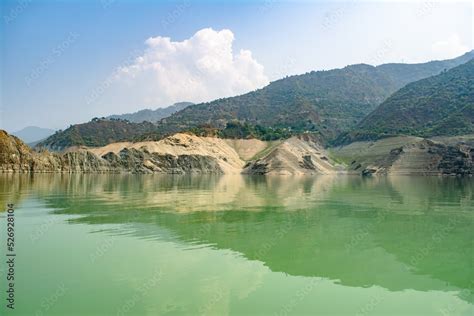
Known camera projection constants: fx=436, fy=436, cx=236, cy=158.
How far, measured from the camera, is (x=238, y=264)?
18.0 metres

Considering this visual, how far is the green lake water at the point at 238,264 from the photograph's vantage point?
524 inches

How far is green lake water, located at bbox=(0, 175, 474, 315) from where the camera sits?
1332cm

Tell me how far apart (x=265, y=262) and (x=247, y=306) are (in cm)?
539

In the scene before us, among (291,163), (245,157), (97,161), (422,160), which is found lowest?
(291,163)

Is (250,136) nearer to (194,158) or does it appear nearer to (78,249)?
(194,158)

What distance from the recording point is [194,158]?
150 metres

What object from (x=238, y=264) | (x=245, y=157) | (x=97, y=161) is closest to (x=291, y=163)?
(x=245, y=157)

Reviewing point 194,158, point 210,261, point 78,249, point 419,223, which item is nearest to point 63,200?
point 78,249

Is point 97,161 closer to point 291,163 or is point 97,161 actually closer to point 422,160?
point 291,163

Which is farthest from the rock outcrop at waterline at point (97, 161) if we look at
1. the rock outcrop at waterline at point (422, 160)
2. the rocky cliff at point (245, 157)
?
the rock outcrop at waterline at point (422, 160)

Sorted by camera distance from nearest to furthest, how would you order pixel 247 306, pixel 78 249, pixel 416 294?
1. pixel 247 306
2. pixel 416 294
3. pixel 78 249

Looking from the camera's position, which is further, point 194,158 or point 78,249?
point 194,158

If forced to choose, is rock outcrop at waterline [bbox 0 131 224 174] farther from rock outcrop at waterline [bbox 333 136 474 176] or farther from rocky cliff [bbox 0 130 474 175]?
rock outcrop at waterline [bbox 333 136 474 176]

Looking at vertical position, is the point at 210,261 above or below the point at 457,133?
below
